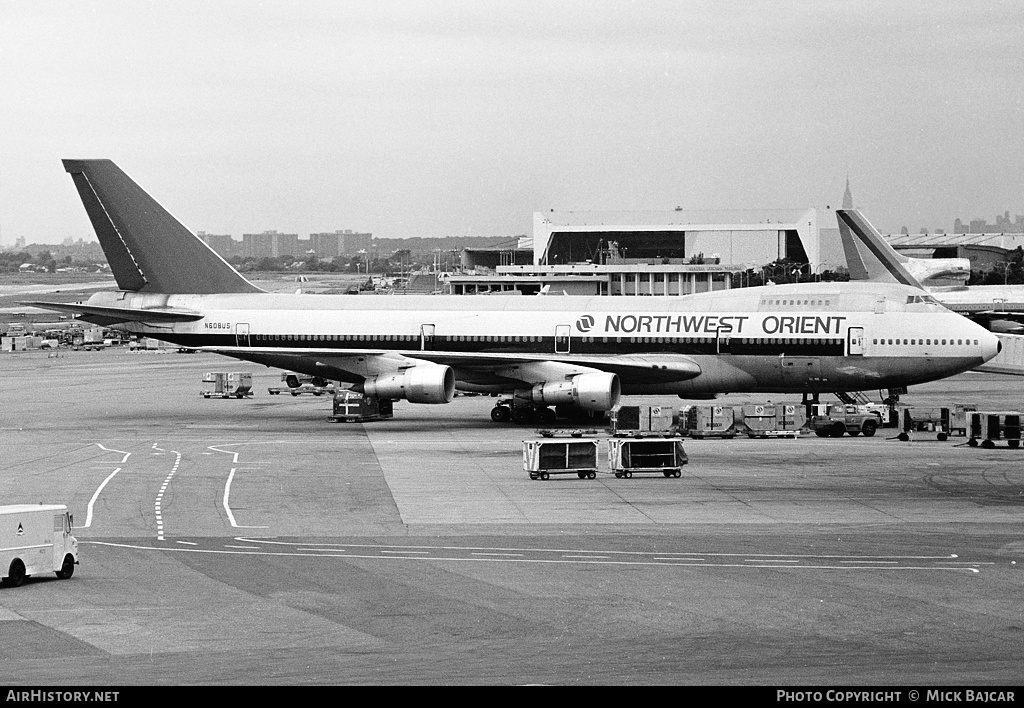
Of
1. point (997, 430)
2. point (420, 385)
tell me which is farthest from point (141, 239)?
point (997, 430)

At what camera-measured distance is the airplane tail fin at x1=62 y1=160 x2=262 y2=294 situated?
63.2 meters

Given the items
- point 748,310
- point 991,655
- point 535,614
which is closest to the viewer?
point 991,655

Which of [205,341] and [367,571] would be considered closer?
[367,571]

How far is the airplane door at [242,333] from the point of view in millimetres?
61750

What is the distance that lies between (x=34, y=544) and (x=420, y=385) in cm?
2939

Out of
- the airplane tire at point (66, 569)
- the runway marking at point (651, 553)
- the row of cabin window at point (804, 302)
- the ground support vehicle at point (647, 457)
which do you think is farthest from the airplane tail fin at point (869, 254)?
the airplane tire at point (66, 569)

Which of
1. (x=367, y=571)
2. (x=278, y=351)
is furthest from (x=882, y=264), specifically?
(x=367, y=571)

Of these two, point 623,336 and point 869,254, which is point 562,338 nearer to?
point 623,336

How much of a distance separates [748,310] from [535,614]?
35081 millimetres

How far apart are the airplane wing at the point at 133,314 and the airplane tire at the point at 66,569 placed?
3532 centimetres

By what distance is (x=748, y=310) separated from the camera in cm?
5734

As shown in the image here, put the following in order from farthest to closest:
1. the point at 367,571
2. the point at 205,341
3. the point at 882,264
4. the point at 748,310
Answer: the point at 882,264
the point at 205,341
the point at 748,310
the point at 367,571
